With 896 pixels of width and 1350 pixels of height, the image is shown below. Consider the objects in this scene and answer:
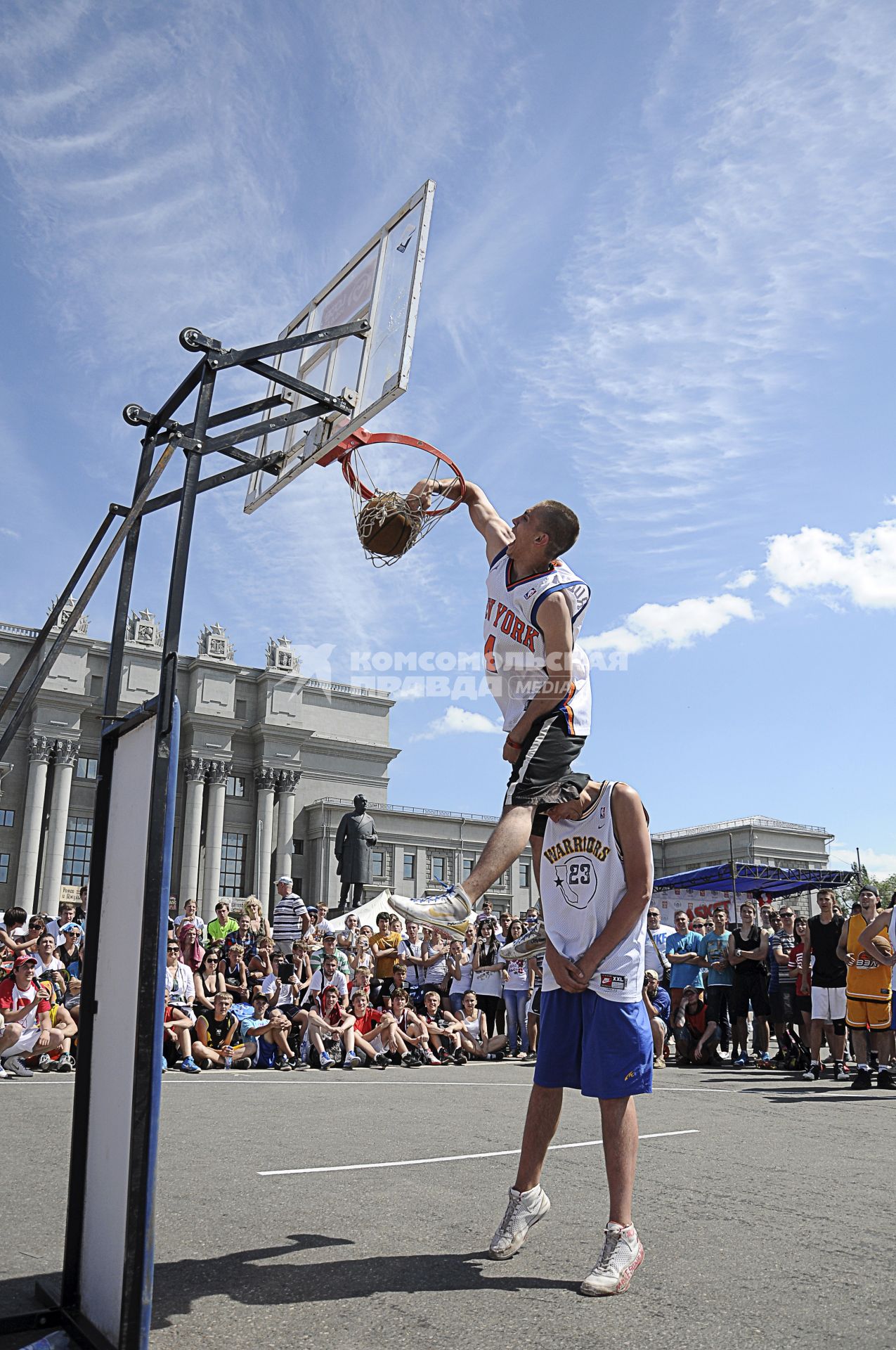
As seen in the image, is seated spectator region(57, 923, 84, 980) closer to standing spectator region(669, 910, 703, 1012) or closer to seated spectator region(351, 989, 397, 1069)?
seated spectator region(351, 989, 397, 1069)

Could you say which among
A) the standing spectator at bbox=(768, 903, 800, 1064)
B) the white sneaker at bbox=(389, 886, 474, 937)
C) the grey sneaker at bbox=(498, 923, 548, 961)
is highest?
the white sneaker at bbox=(389, 886, 474, 937)

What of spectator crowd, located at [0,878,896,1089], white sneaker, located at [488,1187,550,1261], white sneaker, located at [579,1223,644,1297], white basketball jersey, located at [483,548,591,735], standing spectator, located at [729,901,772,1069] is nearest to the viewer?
white sneaker, located at [579,1223,644,1297]

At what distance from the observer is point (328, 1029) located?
15.0 m

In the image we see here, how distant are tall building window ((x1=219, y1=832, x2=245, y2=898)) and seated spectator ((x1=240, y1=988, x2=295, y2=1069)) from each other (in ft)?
192

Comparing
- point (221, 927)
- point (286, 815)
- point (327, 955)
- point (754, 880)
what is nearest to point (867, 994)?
point (327, 955)

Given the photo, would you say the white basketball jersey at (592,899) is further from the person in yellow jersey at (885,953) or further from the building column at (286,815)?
the building column at (286,815)

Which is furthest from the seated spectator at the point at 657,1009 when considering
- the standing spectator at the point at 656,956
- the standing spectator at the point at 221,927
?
the standing spectator at the point at 221,927

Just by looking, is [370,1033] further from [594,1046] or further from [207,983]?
[594,1046]

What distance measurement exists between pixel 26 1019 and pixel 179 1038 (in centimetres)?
206

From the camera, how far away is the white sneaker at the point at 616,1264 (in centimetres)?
329

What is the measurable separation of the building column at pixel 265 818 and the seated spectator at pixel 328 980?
57.5 metres

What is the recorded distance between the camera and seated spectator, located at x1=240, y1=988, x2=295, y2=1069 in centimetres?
1465

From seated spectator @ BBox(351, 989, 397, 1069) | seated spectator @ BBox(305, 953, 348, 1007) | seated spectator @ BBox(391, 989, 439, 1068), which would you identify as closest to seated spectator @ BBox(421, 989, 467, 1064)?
seated spectator @ BBox(391, 989, 439, 1068)

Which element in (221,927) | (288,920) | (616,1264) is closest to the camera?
(616,1264)
